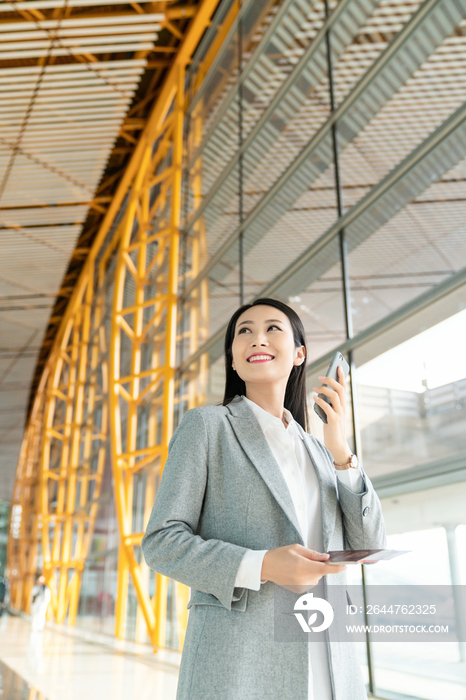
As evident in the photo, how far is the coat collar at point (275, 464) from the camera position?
4.76ft

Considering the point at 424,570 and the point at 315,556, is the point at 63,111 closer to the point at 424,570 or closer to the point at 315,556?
the point at 424,570

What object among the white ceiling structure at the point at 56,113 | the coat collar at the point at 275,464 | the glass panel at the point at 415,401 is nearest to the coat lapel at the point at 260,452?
the coat collar at the point at 275,464

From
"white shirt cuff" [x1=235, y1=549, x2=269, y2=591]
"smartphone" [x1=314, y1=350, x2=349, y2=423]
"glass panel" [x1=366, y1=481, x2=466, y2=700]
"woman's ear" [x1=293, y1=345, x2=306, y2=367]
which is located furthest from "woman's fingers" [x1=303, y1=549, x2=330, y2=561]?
"glass panel" [x1=366, y1=481, x2=466, y2=700]

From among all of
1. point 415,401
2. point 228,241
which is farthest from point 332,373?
point 228,241

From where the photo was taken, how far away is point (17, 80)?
42.1 feet

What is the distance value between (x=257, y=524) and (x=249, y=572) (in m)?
A: 0.17

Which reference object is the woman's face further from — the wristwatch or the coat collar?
the wristwatch

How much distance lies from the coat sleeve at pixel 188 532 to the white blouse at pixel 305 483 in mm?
121

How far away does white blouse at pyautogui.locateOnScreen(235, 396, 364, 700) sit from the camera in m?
1.40

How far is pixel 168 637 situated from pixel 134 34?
12.2 m

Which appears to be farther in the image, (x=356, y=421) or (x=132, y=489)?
(x=132, y=489)

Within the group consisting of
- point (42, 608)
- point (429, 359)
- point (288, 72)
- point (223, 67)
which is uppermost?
point (223, 67)

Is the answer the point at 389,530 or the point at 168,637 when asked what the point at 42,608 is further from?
the point at 389,530

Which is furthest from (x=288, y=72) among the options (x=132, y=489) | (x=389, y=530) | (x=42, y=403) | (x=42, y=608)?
(x=42, y=403)
